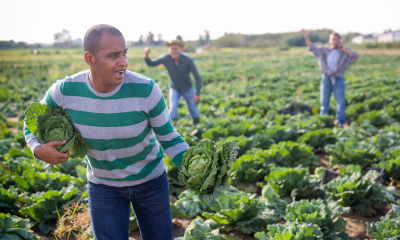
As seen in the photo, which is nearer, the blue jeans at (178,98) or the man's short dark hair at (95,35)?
the man's short dark hair at (95,35)

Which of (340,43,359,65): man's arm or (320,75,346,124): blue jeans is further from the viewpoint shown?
(320,75,346,124): blue jeans

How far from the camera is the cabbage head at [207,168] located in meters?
1.70

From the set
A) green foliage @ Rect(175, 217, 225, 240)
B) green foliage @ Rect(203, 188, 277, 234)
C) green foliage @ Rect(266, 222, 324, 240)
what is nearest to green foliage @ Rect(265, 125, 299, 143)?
green foliage @ Rect(203, 188, 277, 234)

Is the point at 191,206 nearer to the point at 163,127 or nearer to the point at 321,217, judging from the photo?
the point at 321,217

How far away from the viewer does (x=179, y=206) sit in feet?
11.7

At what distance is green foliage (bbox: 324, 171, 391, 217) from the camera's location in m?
3.54

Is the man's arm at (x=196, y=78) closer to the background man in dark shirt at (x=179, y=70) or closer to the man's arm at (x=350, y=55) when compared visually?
the background man in dark shirt at (x=179, y=70)

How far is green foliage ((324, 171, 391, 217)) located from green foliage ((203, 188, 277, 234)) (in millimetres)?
976

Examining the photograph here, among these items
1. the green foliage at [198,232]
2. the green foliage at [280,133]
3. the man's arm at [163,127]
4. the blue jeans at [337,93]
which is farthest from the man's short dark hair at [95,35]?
the blue jeans at [337,93]

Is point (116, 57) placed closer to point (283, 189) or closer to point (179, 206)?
point (179, 206)

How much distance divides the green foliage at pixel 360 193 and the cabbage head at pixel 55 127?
3.16m

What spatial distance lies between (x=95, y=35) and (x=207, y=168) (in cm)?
102

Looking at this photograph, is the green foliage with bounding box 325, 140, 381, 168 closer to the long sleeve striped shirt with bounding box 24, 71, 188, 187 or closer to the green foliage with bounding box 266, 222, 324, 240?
the green foliage with bounding box 266, 222, 324, 240

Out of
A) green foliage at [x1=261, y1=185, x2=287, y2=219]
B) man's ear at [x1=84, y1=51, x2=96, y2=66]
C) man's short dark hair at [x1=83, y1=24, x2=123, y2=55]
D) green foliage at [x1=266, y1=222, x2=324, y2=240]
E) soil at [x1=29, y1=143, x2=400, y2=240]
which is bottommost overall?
soil at [x1=29, y1=143, x2=400, y2=240]
